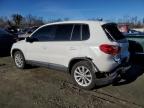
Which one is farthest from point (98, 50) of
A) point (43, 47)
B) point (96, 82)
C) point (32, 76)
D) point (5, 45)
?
point (5, 45)

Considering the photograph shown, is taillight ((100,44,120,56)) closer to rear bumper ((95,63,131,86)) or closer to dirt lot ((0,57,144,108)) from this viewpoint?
rear bumper ((95,63,131,86))

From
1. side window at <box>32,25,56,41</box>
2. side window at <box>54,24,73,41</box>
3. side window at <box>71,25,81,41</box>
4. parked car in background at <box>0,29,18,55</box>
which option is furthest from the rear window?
parked car in background at <box>0,29,18,55</box>

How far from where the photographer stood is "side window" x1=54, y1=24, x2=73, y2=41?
22.9 ft

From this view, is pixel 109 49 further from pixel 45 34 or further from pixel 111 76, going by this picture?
pixel 45 34

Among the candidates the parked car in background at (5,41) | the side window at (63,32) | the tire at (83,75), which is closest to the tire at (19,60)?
the side window at (63,32)

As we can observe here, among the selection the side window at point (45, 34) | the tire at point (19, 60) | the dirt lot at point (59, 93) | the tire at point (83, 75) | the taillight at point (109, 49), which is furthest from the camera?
the tire at point (19, 60)

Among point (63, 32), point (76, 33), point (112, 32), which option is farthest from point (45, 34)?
point (112, 32)

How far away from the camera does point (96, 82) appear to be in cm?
633

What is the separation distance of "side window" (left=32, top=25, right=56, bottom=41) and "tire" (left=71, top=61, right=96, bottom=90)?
129cm

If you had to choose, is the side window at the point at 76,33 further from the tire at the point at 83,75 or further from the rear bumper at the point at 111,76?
the rear bumper at the point at 111,76

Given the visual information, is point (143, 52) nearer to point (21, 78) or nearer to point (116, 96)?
point (116, 96)

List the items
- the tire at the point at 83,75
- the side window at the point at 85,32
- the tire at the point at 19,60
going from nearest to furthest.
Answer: the tire at the point at 83,75 < the side window at the point at 85,32 < the tire at the point at 19,60

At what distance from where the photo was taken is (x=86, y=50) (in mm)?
6414

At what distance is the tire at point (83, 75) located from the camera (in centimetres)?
641
